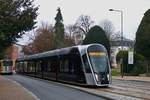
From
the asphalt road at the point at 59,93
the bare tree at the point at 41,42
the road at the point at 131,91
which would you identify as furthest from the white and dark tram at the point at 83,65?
the bare tree at the point at 41,42

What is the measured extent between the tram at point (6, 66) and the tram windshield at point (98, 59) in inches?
2051

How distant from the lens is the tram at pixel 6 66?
8819 cm

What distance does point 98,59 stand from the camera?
37.3m

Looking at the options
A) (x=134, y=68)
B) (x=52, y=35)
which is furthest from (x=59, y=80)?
(x=52, y=35)

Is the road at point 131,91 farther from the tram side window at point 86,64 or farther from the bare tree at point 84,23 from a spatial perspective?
the bare tree at point 84,23

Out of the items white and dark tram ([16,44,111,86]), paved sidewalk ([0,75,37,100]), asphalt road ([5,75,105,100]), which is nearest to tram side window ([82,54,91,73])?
white and dark tram ([16,44,111,86])

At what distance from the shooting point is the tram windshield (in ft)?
121

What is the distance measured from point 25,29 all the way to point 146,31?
39881mm

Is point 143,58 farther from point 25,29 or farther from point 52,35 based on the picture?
point 52,35

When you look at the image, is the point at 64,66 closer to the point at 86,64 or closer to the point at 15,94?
the point at 86,64

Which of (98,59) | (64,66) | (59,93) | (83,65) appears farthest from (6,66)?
(59,93)

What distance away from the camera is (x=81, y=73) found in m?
38.0

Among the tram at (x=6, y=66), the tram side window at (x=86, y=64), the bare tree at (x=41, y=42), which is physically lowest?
the tram side window at (x=86, y=64)

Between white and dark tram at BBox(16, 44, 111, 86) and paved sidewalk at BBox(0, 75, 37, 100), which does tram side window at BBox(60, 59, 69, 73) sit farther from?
paved sidewalk at BBox(0, 75, 37, 100)
